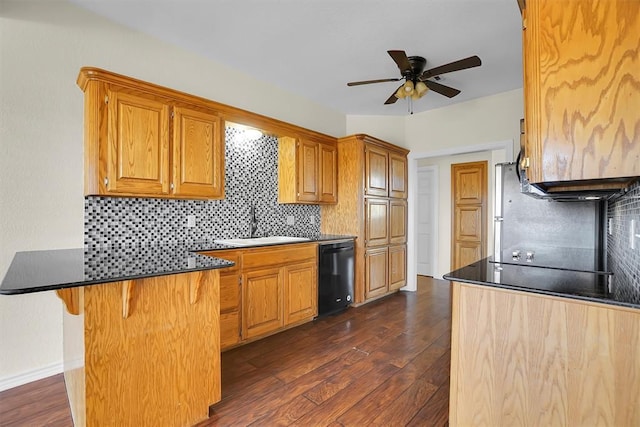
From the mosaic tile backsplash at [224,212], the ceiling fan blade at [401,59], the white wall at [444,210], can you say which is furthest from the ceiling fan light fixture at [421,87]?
the white wall at [444,210]

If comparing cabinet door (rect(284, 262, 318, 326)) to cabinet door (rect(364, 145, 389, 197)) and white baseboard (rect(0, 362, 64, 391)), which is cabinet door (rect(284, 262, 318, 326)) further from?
white baseboard (rect(0, 362, 64, 391))

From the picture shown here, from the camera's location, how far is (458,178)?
5.21m

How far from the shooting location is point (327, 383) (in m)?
2.04

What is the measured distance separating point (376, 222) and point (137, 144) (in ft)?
9.23

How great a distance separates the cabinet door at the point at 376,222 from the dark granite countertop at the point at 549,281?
201 centimetres

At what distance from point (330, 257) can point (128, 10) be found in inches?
111

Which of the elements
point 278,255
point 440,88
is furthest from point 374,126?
point 278,255

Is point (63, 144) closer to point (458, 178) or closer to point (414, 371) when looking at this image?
point (414, 371)

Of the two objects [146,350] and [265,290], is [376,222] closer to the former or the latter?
[265,290]

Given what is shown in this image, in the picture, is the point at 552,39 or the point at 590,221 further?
the point at 590,221

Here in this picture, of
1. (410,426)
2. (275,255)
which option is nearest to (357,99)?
(275,255)

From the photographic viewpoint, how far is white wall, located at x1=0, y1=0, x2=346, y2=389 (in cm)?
195

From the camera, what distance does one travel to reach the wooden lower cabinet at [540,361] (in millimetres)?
1076

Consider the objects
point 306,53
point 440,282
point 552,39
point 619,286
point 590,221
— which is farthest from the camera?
point 440,282
